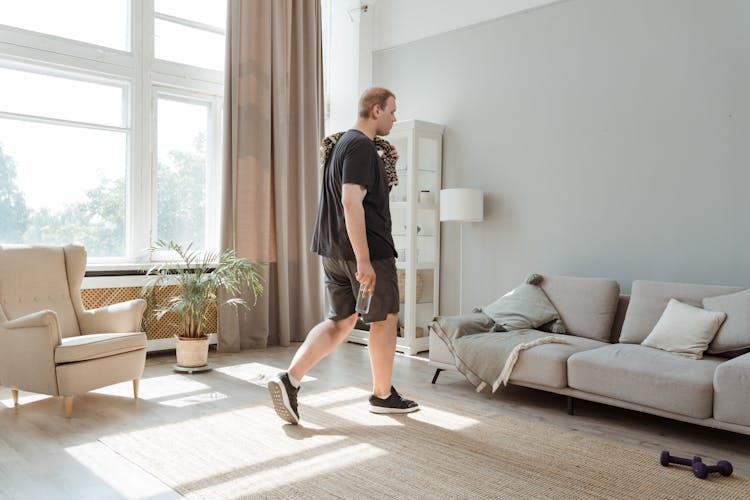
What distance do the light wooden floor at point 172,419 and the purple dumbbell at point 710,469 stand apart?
14 centimetres

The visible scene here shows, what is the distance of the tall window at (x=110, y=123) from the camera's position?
434 centimetres

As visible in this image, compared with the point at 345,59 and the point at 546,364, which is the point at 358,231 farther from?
the point at 345,59

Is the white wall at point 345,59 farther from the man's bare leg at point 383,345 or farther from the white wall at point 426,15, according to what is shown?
the man's bare leg at point 383,345

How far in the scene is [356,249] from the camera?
2.86 m

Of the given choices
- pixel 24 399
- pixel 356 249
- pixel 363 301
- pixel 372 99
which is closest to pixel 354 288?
pixel 363 301

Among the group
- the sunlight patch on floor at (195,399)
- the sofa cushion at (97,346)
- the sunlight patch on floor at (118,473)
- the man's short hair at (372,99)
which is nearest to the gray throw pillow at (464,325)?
the sunlight patch on floor at (195,399)

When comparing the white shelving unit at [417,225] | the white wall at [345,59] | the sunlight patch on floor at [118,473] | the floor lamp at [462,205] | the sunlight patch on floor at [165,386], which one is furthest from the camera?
the white wall at [345,59]

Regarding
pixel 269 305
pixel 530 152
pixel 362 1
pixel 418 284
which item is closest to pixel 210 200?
pixel 269 305

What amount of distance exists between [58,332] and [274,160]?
99.9 inches

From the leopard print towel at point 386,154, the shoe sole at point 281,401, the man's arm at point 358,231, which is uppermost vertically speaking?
the leopard print towel at point 386,154

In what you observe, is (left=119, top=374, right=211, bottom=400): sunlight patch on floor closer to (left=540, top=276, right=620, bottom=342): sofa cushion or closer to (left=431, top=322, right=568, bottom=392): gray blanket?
(left=431, top=322, right=568, bottom=392): gray blanket

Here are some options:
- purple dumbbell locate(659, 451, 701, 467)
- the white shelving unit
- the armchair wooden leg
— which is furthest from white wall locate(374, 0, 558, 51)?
the armchair wooden leg

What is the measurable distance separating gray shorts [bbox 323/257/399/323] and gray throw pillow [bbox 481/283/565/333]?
3.83 ft

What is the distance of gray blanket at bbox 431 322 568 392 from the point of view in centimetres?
349
